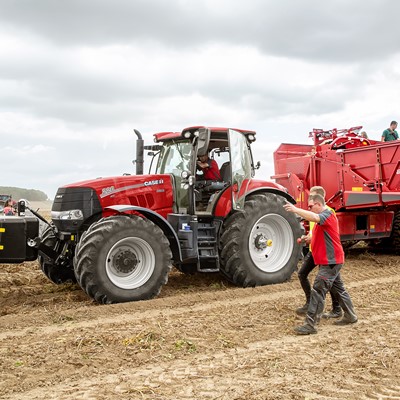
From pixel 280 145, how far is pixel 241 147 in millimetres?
4723

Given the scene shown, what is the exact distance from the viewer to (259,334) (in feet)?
17.7

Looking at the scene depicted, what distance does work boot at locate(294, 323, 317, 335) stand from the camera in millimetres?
5445

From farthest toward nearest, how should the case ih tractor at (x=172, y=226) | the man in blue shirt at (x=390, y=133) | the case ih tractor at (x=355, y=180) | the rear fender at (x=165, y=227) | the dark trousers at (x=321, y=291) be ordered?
the man in blue shirt at (x=390, y=133) → the case ih tractor at (x=355, y=180) → the rear fender at (x=165, y=227) → the case ih tractor at (x=172, y=226) → the dark trousers at (x=321, y=291)

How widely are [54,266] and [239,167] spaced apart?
122 inches

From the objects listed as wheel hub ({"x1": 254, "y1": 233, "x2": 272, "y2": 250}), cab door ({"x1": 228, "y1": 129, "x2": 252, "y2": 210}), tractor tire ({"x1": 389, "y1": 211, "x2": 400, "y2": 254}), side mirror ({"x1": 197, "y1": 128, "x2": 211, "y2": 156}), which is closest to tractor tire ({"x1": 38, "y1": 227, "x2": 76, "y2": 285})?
side mirror ({"x1": 197, "y1": 128, "x2": 211, "y2": 156})

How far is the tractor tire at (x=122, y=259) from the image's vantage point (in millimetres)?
6543

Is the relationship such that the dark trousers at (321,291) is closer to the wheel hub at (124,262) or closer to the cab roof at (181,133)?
the wheel hub at (124,262)

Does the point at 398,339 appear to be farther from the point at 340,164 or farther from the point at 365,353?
the point at 340,164

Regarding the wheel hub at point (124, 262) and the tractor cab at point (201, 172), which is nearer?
the wheel hub at point (124, 262)

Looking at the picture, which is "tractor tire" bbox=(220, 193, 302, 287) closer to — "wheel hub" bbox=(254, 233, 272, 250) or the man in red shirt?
"wheel hub" bbox=(254, 233, 272, 250)

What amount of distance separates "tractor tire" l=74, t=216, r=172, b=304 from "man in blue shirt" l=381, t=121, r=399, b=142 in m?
7.90

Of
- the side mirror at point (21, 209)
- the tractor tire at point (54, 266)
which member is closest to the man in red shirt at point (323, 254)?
the tractor tire at point (54, 266)

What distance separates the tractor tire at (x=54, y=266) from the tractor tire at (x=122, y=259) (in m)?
0.97

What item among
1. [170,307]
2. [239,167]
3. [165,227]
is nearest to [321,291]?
[170,307]
